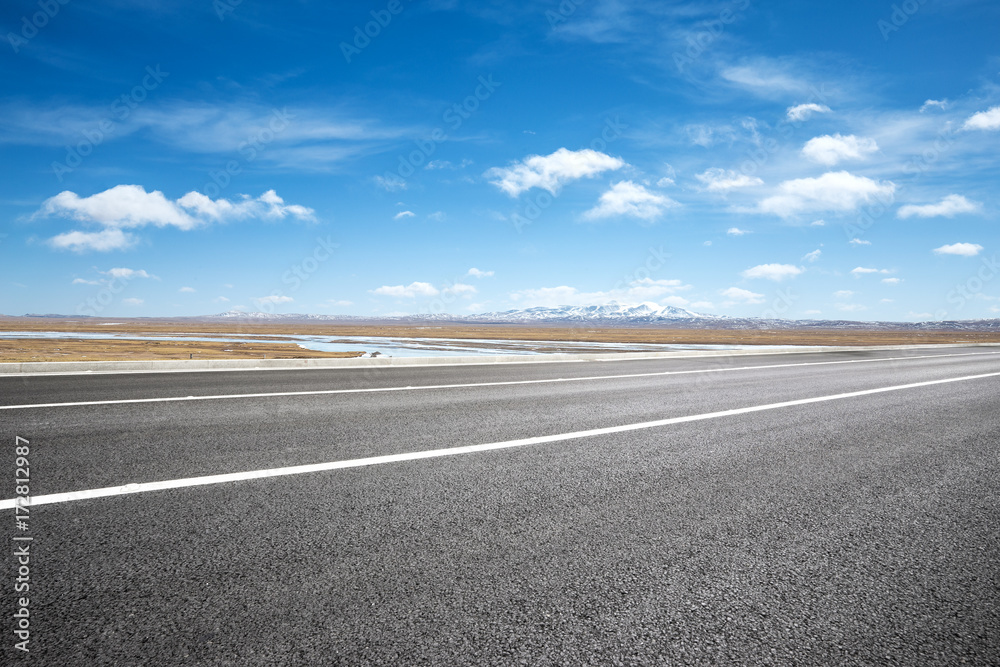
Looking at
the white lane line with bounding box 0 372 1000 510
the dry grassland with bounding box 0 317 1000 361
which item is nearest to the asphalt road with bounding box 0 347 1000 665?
the white lane line with bounding box 0 372 1000 510

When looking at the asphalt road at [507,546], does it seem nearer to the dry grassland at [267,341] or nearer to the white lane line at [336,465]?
the white lane line at [336,465]

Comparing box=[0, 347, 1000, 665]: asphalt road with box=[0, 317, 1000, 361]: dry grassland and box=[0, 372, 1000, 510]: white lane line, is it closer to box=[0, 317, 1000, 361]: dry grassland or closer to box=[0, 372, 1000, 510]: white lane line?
box=[0, 372, 1000, 510]: white lane line

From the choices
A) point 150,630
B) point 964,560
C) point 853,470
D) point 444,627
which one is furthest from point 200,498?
point 853,470

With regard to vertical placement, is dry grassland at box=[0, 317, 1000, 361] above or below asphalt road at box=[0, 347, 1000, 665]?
below

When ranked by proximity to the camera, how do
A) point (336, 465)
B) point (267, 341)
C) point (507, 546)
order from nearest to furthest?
→ point (507, 546) < point (336, 465) < point (267, 341)

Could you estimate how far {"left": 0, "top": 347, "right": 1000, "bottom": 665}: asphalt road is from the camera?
2105mm

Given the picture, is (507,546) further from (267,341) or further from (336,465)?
(267,341)

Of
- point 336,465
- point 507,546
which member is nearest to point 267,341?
point 336,465

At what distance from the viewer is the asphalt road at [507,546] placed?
2.11 metres

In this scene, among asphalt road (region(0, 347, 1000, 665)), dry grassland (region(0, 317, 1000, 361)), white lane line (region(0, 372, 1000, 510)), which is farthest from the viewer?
dry grassland (region(0, 317, 1000, 361))

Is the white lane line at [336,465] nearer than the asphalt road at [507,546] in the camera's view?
No

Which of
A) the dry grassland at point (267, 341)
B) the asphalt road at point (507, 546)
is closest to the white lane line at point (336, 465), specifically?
the asphalt road at point (507, 546)

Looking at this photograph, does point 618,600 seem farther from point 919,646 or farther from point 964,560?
point 964,560

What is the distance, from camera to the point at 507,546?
294cm
